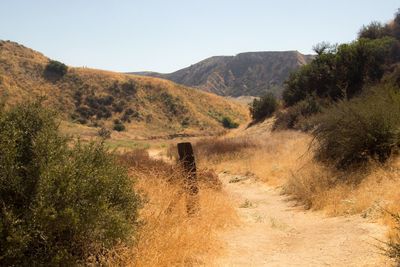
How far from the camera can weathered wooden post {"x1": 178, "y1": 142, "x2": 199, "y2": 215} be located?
8867 millimetres

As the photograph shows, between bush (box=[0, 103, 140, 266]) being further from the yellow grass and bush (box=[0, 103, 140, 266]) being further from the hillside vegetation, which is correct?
the yellow grass

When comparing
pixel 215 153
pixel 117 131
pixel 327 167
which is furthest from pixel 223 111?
pixel 327 167

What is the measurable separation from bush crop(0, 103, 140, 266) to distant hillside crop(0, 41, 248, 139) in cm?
6068

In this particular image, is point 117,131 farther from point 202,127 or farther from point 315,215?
point 315,215

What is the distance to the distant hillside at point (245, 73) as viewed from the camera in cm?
13800

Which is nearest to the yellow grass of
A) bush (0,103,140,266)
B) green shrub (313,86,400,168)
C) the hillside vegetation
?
the hillside vegetation

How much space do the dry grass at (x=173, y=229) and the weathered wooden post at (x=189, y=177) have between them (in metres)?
0.14

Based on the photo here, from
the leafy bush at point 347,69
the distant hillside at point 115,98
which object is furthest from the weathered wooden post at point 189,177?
the distant hillside at point 115,98

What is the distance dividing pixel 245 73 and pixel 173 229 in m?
145

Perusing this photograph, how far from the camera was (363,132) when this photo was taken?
45.5 feet

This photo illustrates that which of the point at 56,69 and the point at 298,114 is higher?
the point at 56,69

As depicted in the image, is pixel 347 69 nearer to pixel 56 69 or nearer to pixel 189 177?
pixel 189 177

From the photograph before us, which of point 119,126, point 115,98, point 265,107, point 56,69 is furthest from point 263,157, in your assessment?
point 56,69

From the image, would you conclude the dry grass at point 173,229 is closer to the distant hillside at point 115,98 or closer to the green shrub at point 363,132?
the green shrub at point 363,132
